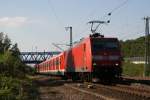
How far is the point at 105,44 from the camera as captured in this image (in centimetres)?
2930

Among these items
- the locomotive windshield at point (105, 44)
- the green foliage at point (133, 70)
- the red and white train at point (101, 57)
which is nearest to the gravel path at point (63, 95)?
the red and white train at point (101, 57)

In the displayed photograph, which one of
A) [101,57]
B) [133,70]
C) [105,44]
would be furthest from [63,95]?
[133,70]

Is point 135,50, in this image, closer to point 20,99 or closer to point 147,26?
point 147,26

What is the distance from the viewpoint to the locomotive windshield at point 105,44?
1149 inches

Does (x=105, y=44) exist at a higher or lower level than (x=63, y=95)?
higher

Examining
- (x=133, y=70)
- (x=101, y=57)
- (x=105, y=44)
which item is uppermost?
(x=105, y=44)

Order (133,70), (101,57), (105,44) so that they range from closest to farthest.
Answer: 1. (101,57)
2. (105,44)
3. (133,70)

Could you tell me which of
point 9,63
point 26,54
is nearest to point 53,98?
point 9,63

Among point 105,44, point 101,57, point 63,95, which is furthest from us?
point 105,44

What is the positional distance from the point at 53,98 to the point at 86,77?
1208 centimetres

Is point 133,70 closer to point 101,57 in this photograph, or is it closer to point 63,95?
point 101,57

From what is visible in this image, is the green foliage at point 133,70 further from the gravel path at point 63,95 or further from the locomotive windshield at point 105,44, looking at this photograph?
the gravel path at point 63,95

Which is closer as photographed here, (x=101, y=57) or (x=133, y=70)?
(x=101, y=57)

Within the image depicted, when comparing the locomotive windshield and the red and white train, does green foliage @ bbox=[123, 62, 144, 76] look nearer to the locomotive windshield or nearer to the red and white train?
the red and white train
